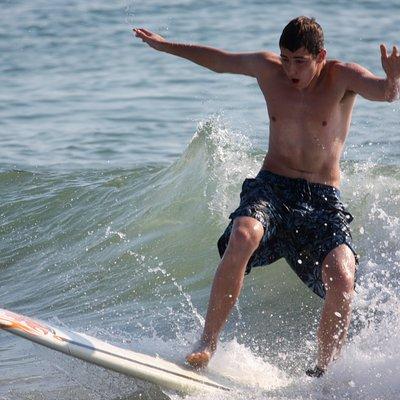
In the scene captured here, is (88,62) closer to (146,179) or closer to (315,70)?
(146,179)

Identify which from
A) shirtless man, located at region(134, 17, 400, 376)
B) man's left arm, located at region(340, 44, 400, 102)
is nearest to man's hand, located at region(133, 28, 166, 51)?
shirtless man, located at region(134, 17, 400, 376)

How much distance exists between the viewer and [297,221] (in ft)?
19.7

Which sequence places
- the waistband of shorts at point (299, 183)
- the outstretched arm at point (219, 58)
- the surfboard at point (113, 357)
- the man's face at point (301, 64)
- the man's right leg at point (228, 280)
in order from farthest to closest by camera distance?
1. the outstretched arm at point (219, 58)
2. the waistband of shorts at point (299, 183)
3. the man's face at point (301, 64)
4. the man's right leg at point (228, 280)
5. the surfboard at point (113, 357)

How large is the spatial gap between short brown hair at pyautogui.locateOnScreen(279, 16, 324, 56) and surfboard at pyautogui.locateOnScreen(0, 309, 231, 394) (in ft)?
6.06

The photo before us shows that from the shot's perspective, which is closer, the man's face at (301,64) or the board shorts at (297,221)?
the man's face at (301,64)

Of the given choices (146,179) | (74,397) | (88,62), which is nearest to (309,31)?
(74,397)

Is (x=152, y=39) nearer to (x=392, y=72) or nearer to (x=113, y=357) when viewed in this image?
(x=392, y=72)

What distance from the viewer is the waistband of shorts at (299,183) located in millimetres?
6066

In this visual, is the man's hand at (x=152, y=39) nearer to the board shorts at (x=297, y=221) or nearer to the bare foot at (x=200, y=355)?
the board shorts at (x=297, y=221)

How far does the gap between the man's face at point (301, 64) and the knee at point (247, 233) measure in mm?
841

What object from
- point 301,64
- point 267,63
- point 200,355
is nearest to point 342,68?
point 301,64

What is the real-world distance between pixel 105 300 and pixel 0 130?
678 centimetres

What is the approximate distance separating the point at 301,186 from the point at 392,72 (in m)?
0.87

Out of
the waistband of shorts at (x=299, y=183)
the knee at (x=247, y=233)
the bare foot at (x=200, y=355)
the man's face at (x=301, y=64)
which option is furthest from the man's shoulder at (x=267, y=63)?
the bare foot at (x=200, y=355)
